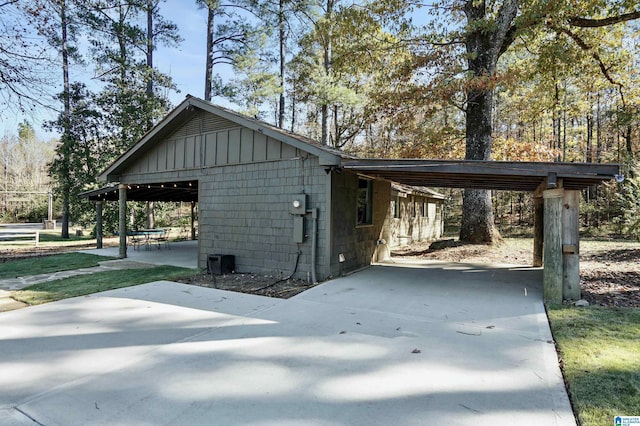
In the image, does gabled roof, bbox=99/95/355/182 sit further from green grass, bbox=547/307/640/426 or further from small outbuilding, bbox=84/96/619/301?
green grass, bbox=547/307/640/426

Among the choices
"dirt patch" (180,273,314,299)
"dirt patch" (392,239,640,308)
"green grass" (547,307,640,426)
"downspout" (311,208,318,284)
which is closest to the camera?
"green grass" (547,307,640,426)

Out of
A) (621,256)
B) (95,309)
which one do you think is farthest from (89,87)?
(621,256)

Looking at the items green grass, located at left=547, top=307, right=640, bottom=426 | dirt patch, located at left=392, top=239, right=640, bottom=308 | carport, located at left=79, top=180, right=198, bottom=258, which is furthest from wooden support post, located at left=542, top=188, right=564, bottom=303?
carport, located at left=79, top=180, right=198, bottom=258

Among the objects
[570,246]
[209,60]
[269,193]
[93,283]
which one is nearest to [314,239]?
[269,193]

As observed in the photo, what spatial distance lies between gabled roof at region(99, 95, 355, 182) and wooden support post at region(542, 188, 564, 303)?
3396 mm

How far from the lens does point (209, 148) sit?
29.2 feet

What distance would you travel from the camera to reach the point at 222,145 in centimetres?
863

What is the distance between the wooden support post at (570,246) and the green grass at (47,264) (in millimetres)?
10792

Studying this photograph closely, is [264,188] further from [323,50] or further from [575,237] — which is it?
[323,50]

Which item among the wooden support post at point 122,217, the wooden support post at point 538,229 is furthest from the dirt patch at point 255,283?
the wooden support post at point 538,229

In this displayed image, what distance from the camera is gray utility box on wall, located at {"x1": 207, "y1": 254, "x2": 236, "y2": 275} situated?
26.2 feet

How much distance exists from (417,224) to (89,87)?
57.6 ft

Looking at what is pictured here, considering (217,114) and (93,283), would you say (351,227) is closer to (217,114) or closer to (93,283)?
(217,114)

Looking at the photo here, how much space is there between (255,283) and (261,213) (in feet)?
5.35
